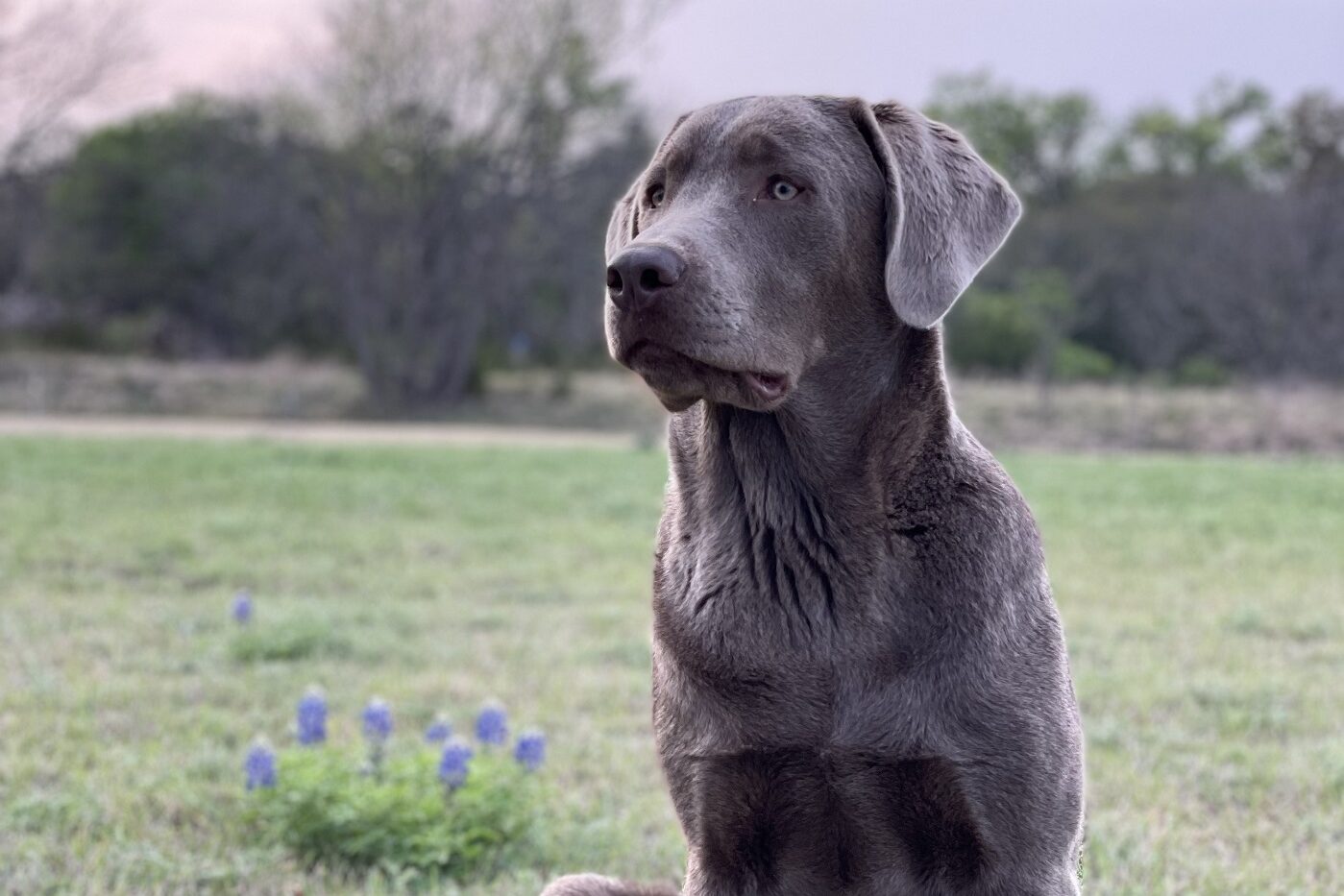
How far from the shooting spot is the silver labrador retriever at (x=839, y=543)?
7.46 ft

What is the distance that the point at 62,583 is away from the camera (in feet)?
26.1

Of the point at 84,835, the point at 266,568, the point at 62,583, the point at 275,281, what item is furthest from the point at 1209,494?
the point at 275,281

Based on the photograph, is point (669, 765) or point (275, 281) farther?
point (275, 281)

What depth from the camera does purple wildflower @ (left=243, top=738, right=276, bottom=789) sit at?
13.0ft

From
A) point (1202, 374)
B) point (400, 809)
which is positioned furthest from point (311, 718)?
point (1202, 374)

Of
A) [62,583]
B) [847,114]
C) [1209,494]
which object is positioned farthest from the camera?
[1209,494]

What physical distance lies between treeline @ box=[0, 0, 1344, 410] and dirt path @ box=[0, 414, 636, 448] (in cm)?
357

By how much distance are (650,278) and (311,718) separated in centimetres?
251

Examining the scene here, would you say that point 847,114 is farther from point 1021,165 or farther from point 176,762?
point 1021,165

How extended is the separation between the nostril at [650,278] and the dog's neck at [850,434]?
1.30 ft

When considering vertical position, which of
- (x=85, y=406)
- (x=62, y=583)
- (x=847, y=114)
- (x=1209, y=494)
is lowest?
(x=85, y=406)

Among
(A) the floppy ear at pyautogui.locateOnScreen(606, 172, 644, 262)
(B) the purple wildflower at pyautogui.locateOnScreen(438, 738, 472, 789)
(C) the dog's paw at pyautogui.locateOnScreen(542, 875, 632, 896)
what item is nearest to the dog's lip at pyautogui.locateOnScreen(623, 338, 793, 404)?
(A) the floppy ear at pyautogui.locateOnScreen(606, 172, 644, 262)

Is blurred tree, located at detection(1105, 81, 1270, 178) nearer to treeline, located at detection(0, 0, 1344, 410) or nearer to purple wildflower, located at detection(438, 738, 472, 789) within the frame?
treeline, located at detection(0, 0, 1344, 410)

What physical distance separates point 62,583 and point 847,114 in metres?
6.83
